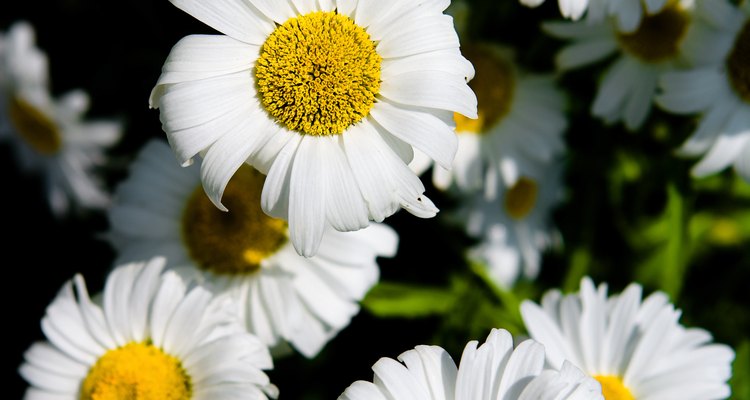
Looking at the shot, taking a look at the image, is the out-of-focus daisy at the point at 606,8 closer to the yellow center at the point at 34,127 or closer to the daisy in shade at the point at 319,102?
the daisy in shade at the point at 319,102

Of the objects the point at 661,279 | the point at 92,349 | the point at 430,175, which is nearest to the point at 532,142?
the point at 430,175

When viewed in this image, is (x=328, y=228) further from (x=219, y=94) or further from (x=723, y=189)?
(x=723, y=189)

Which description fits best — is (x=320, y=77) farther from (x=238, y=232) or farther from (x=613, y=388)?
(x=613, y=388)

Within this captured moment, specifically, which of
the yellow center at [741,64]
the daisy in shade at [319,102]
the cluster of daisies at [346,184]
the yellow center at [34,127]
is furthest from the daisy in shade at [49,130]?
the yellow center at [741,64]

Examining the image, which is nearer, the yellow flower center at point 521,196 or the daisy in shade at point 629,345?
the daisy in shade at point 629,345

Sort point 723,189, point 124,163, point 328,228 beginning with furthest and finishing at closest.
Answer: point 124,163 → point 723,189 → point 328,228

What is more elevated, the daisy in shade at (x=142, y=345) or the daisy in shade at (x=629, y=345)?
the daisy in shade at (x=629, y=345)

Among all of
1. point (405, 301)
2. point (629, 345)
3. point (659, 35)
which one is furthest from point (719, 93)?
point (405, 301)
